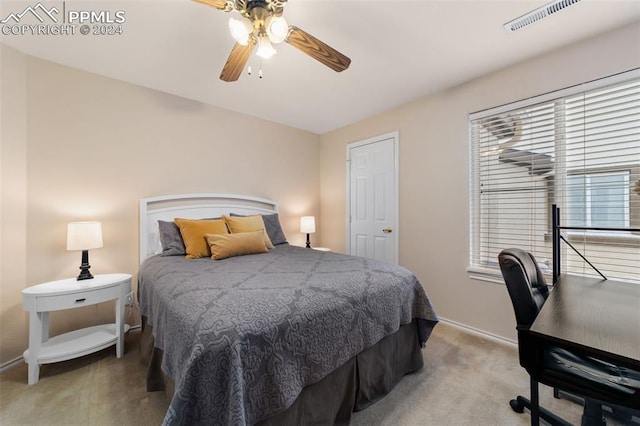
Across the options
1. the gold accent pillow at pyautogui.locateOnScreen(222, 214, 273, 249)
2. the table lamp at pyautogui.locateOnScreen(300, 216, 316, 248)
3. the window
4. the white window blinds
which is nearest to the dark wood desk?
the white window blinds

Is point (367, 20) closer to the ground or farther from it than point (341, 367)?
farther from it

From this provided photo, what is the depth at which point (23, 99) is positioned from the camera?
2.09m

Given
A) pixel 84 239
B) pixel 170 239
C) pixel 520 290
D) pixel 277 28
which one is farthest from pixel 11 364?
pixel 520 290

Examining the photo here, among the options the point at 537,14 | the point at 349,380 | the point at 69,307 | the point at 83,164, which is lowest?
the point at 349,380

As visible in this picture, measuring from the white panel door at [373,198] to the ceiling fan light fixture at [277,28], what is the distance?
7.04ft

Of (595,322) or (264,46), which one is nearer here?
(595,322)

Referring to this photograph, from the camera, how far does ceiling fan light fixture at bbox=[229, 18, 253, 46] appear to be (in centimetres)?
141

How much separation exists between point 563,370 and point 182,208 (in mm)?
3241

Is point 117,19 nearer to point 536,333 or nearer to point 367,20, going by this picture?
point 367,20

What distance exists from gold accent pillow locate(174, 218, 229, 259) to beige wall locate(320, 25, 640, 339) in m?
2.19

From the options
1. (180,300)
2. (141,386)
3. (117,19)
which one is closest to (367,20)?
(117,19)

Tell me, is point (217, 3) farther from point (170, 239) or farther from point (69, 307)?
point (69, 307)

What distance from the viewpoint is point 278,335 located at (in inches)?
44.3

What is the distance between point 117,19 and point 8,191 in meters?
1.59
